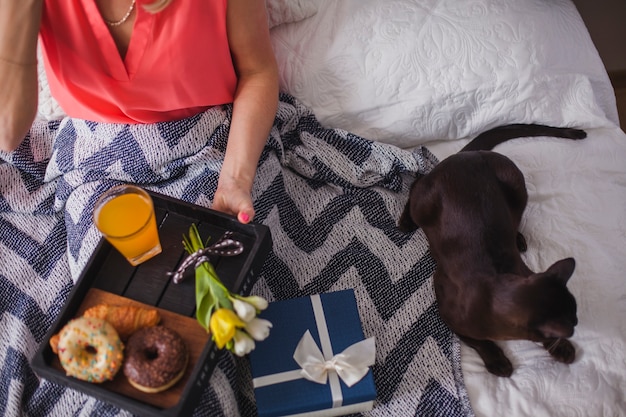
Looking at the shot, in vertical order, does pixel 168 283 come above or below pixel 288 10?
below

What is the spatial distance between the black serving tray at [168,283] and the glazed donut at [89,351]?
0.02m

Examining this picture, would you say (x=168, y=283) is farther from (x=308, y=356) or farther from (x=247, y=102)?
(x=247, y=102)

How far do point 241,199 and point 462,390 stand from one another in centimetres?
53

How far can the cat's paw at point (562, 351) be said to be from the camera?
3.44 ft

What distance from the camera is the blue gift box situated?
3.13ft

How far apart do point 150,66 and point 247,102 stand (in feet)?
0.63

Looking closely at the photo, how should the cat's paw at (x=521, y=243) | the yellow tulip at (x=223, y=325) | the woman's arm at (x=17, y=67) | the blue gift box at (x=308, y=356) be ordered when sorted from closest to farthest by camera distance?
1. the yellow tulip at (x=223, y=325)
2. the woman's arm at (x=17, y=67)
3. the blue gift box at (x=308, y=356)
4. the cat's paw at (x=521, y=243)

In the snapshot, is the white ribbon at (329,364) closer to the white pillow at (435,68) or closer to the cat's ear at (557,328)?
the cat's ear at (557,328)

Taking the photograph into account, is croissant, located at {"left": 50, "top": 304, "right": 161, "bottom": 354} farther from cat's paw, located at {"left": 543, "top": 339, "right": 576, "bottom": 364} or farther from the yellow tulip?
cat's paw, located at {"left": 543, "top": 339, "right": 576, "bottom": 364}

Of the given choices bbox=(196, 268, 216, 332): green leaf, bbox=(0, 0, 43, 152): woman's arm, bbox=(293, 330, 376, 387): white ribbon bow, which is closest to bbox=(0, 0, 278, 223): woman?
bbox=(0, 0, 43, 152): woman's arm

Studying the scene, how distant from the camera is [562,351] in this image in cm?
105

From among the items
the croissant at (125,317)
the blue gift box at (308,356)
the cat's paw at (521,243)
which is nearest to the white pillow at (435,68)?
the cat's paw at (521,243)

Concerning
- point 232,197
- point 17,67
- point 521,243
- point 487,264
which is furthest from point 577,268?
point 17,67

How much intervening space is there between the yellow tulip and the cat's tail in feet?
2.43
